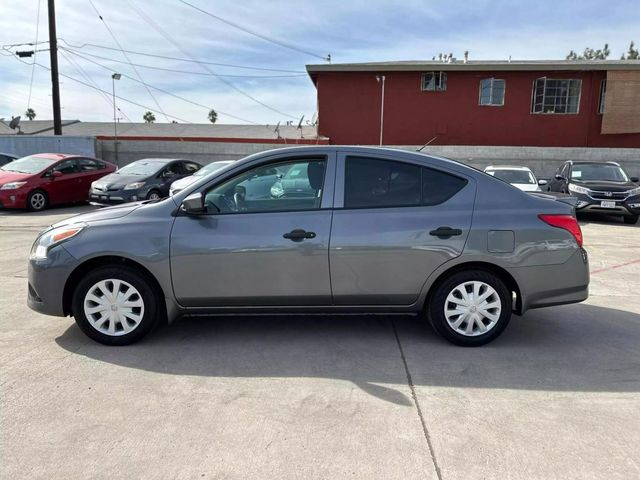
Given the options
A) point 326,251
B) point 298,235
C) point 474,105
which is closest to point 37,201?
point 298,235

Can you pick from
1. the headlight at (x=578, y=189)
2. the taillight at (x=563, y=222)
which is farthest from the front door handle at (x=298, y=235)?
the headlight at (x=578, y=189)

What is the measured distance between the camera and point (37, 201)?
1312 cm

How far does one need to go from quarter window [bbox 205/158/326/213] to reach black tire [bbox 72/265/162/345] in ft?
2.67

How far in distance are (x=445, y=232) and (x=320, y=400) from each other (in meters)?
1.66

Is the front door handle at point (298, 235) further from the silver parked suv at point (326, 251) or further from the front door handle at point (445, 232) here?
the front door handle at point (445, 232)

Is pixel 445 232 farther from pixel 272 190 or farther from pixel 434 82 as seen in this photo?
pixel 434 82

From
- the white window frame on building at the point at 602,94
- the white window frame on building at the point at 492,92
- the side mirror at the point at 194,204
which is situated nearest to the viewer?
the side mirror at the point at 194,204

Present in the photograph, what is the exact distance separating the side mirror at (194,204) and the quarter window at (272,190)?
0.10 metres

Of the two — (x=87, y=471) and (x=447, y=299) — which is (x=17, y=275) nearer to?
(x=87, y=471)

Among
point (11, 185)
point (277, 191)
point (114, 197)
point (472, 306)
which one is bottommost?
point (472, 306)

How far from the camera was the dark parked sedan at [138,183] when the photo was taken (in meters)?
12.5

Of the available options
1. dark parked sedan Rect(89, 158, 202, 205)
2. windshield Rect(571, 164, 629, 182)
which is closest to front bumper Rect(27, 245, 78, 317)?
dark parked sedan Rect(89, 158, 202, 205)

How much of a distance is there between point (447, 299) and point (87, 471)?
2806 millimetres

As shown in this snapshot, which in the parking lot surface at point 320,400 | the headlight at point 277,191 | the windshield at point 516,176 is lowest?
the parking lot surface at point 320,400
